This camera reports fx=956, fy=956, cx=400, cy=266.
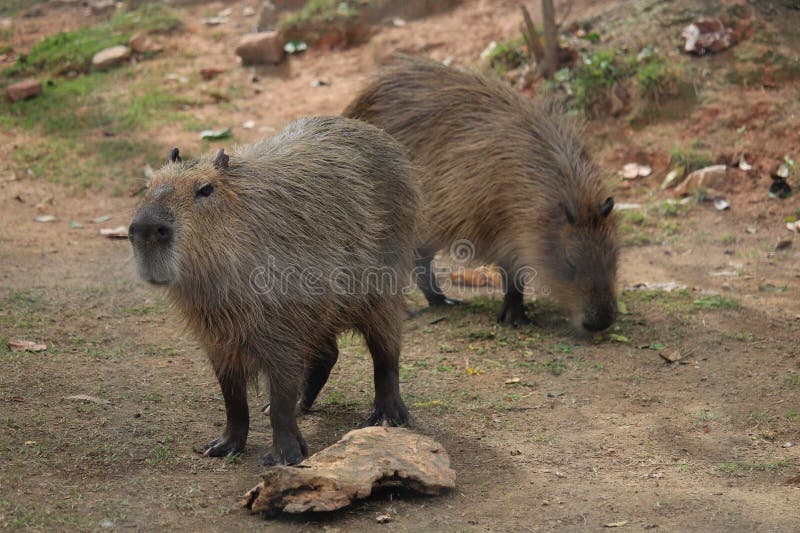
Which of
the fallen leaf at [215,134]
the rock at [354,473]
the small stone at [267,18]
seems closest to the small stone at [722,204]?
the fallen leaf at [215,134]

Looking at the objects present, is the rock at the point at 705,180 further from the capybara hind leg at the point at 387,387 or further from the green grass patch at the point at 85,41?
the green grass patch at the point at 85,41

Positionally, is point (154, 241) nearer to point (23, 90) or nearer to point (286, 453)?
point (286, 453)

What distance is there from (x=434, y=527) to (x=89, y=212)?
5.55 m

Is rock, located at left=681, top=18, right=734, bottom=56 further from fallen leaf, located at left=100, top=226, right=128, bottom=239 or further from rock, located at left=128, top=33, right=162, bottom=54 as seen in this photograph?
rock, located at left=128, top=33, right=162, bottom=54

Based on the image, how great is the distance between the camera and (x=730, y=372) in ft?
17.8

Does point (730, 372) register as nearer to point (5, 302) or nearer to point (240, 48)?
point (5, 302)

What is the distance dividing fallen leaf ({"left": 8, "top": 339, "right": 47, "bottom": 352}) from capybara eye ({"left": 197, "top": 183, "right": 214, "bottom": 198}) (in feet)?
6.30

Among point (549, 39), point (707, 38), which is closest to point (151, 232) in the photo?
point (549, 39)

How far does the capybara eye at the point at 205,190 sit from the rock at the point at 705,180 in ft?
17.5

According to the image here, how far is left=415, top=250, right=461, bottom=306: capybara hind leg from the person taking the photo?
22.3ft

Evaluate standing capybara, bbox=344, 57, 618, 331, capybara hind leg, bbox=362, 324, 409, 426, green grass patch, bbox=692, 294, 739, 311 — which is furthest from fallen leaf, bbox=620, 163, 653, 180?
capybara hind leg, bbox=362, 324, 409, 426

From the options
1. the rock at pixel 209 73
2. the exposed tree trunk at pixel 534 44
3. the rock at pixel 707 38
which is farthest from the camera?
the rock at pixel 209 73

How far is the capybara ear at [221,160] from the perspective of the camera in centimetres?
403

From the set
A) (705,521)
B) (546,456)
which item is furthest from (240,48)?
(705,521)
